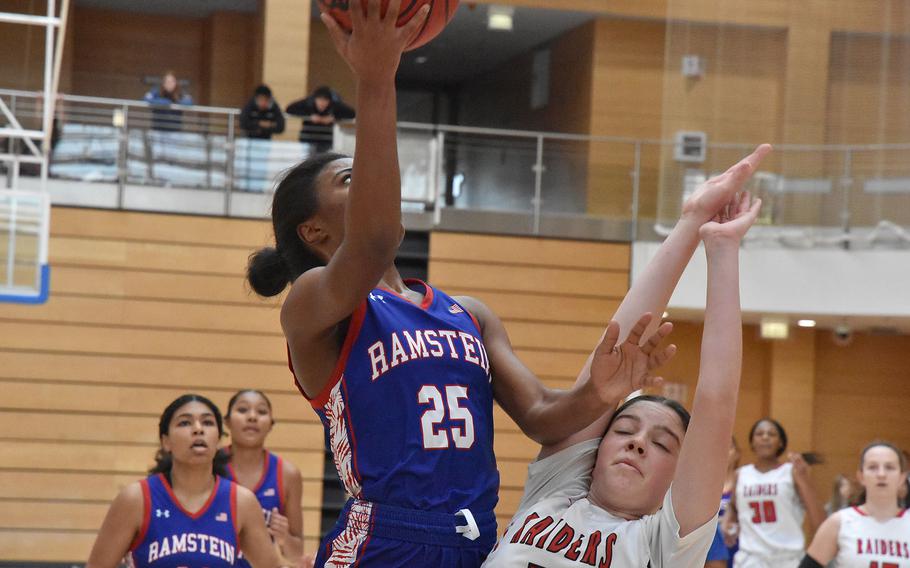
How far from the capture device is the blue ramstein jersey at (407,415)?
2404mm

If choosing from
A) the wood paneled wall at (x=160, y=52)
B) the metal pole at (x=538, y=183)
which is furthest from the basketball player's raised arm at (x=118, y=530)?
the wood paneled wall at (x=160, y=52)

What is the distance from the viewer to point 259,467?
6.57m

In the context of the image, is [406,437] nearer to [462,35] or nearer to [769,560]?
[769,560]

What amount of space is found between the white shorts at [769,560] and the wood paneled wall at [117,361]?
14.7ft

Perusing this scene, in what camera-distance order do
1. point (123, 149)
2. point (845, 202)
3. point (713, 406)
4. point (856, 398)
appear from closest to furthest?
point (713, 406) < point (123, 149) < point (845, 202) < point (856, 398)

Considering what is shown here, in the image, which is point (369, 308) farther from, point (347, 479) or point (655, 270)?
point (655, 270)

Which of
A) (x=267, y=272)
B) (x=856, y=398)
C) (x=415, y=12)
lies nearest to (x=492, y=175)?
(x=856, y=398)

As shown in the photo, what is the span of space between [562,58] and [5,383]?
8313mm

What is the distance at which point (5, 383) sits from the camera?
1228 cm

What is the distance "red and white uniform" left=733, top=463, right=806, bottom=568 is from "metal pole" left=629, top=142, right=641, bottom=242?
4.21 meters

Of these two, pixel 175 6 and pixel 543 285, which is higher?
pixel 175 6

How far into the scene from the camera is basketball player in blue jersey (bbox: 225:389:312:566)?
6426mm

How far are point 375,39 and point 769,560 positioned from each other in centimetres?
820

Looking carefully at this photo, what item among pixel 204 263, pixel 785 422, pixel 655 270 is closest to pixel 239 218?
pixel 204 263
